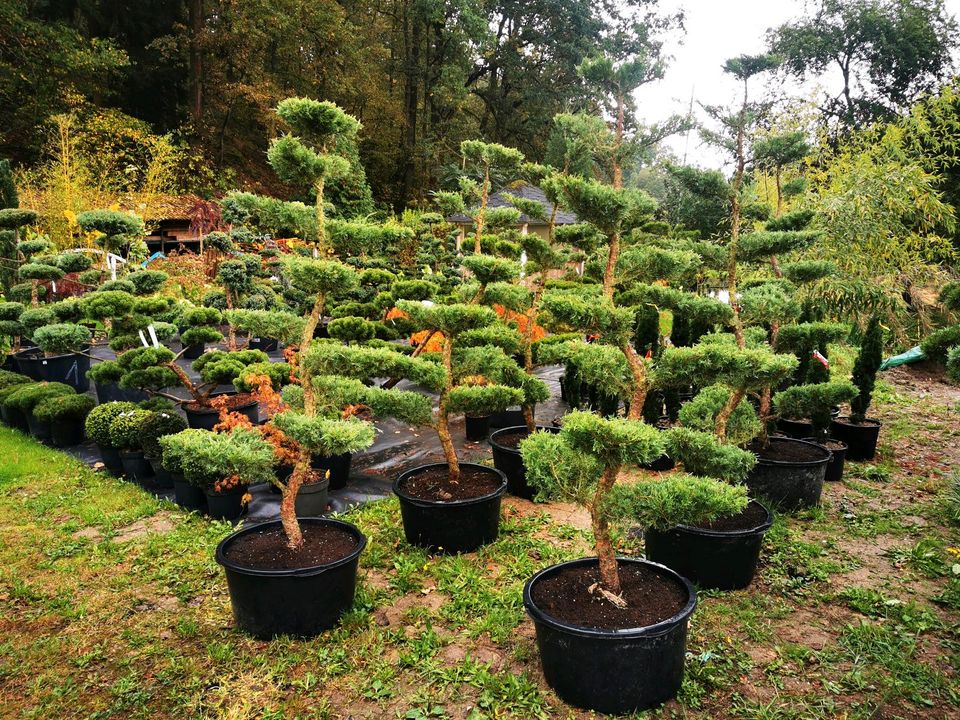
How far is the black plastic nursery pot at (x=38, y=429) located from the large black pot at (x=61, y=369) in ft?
4.22

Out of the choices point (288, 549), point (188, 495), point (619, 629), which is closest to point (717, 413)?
point (619, 629)

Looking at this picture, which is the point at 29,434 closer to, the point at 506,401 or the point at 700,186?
the point at 506,401

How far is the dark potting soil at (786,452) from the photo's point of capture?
14.4 feet

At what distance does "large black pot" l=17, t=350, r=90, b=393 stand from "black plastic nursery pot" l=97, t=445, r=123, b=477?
2.70 meters

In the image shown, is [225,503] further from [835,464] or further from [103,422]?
[835,464]

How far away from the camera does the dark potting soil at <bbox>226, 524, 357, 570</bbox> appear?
9.66ft

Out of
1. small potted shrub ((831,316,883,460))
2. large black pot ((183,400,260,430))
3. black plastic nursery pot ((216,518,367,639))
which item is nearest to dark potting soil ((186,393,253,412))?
large black pot ((183,400,260,430))

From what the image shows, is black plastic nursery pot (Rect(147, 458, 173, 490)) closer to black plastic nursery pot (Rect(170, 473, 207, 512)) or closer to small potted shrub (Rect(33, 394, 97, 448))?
black plastic nursery pot (Rect(170, 473, 207, 512))

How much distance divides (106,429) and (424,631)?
3.31 m

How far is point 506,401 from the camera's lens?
157 inches

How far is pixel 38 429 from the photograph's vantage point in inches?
231

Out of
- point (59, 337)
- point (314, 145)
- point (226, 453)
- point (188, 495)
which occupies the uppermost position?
point (314, 145)

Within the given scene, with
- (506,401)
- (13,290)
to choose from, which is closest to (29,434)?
(13,290)

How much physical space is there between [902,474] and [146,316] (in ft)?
22.1
